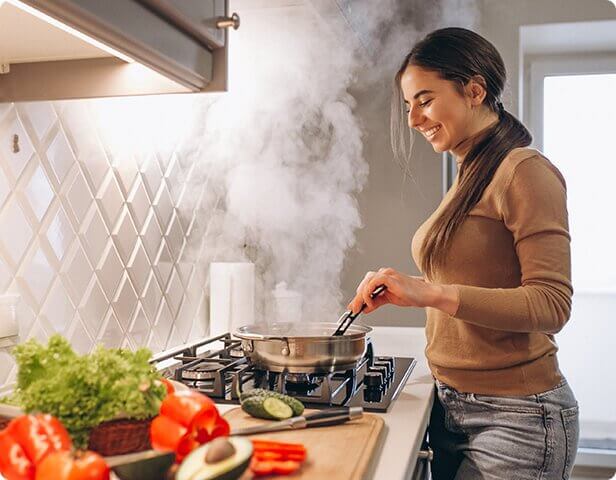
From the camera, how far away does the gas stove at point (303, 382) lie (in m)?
1.36

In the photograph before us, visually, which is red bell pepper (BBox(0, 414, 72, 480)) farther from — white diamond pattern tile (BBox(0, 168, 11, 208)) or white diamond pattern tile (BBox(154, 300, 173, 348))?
white diamond pattern tile (BBox(154, 300, 173, 348))

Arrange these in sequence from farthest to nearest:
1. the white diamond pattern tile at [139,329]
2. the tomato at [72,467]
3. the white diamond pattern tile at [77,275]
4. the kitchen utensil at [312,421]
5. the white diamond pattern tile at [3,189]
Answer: the white diamond pattern tile at [139,329] < the white diamond pattern tile at [77,275] < the white diamond pattern tile at [3,189] < the kitchen utensil at [312,421] < the tomato at [72,467]

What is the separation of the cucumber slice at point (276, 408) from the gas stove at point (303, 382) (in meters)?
0.12

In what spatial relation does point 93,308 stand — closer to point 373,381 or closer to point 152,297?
point 152,297

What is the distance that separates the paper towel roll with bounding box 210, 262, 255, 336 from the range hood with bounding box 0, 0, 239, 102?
2.88ft

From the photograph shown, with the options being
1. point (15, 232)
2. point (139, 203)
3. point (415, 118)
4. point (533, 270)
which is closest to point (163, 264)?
point (139, 203)

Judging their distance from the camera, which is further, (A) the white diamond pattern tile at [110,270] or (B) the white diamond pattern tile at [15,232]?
(A) the white diamond pattern tile at [110,270]

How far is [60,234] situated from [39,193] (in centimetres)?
11

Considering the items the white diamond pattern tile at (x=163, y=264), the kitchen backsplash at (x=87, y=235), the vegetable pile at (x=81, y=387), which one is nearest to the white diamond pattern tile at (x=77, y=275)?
the kitchen backsplash at (x=87, y=235)

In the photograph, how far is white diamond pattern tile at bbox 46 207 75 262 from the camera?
Answer: 1.41 metres

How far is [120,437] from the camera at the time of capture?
879 mm

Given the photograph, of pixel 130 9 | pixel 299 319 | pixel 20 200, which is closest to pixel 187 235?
pixel 299 319

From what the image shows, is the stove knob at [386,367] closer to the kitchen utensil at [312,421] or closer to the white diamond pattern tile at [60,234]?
the kitchen utensil at [312,421]

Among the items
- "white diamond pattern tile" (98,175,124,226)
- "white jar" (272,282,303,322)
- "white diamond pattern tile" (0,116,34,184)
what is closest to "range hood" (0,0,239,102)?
"white diamond pattern tile" (0,116,34,184)
